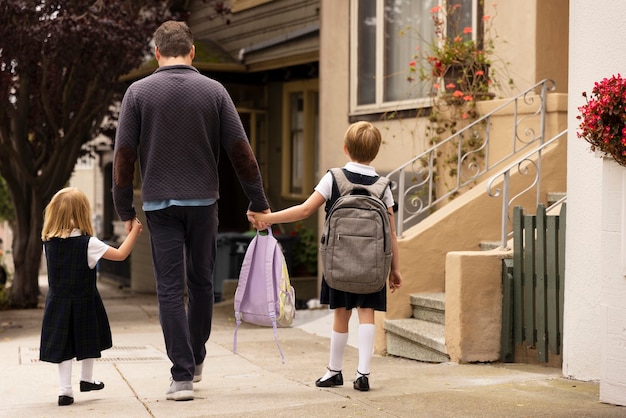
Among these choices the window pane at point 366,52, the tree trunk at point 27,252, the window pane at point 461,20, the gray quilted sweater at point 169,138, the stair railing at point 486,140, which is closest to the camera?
the gray quilted sweater at point 169,138

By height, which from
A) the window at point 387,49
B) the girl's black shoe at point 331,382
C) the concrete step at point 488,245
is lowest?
the girl's black shoe at point 331,382

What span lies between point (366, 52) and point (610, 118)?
276 inches

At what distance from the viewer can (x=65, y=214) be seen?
554 centimetres

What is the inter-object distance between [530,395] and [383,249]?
115 cm

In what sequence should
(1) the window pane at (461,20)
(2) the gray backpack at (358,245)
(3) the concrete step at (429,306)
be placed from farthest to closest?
(1) the window pane at (461,20) < (3) the concrete step at (429,306) < (2) the gray backpack at (358,245)

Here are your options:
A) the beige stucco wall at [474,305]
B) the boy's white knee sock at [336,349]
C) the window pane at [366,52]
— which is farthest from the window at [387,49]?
the boy's white knee sock at [336,349]

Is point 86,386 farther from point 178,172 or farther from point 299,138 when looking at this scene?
point 299,138

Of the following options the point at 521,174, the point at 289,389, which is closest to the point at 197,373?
the point at 289,389

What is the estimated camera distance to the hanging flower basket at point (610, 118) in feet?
16.9

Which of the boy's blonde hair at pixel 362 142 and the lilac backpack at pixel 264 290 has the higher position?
the boy's blonde hair at pixel 362 142

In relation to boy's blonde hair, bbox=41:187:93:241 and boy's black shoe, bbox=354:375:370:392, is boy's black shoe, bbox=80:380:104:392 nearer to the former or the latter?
boy's blonde hair, bbox=41:187:93:241

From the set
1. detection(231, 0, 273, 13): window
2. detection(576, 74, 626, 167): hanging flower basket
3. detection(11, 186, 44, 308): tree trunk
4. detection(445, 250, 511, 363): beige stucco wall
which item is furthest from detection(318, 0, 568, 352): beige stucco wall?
detection(11, 186, 44, 308): tree trunk

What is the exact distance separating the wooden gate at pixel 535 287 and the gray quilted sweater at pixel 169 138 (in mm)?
2493

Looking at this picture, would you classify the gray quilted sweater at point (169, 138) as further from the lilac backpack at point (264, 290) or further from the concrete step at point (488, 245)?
the concrete step at point (488, 245)
